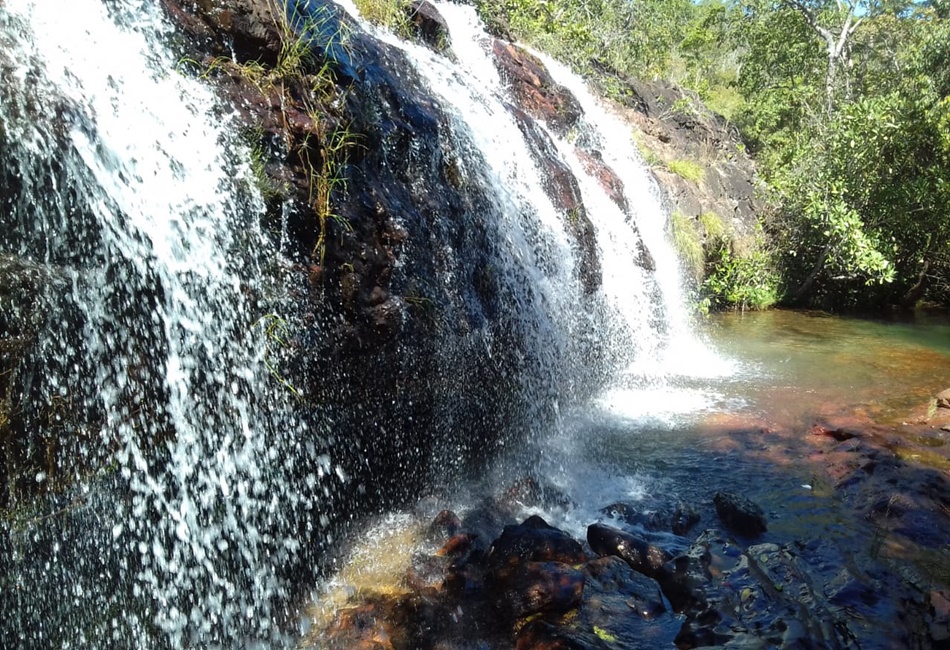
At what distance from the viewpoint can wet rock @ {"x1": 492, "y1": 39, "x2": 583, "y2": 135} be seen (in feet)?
35.1

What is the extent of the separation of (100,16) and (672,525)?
→ 4.95m

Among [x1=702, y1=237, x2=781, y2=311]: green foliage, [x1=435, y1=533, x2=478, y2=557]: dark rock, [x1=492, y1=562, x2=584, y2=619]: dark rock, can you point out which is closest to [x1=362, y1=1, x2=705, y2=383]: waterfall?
[x1=702, y1=237, x2=781, y2=311]: green foliage

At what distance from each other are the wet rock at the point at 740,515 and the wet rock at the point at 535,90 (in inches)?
296

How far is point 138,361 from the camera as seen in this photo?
313 centimetres

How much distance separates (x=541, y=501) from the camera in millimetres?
4996

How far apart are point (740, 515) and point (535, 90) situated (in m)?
8.42

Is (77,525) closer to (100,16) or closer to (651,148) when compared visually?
(100,16)

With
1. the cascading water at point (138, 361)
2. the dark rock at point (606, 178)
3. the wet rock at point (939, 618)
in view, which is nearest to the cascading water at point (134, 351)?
the cascading water at point (138, 361)

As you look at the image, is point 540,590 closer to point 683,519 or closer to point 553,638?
point 553,638

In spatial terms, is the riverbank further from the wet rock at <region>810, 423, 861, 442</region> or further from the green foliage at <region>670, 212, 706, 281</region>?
the green foliage at <region>670, 212, 706, 281</region>

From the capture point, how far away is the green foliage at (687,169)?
14039mm

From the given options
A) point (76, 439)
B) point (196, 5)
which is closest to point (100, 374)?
point (76, 439)

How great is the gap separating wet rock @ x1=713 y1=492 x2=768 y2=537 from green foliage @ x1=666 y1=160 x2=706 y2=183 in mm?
10374

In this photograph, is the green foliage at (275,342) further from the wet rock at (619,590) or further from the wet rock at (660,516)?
the wet rock at (660,516)
